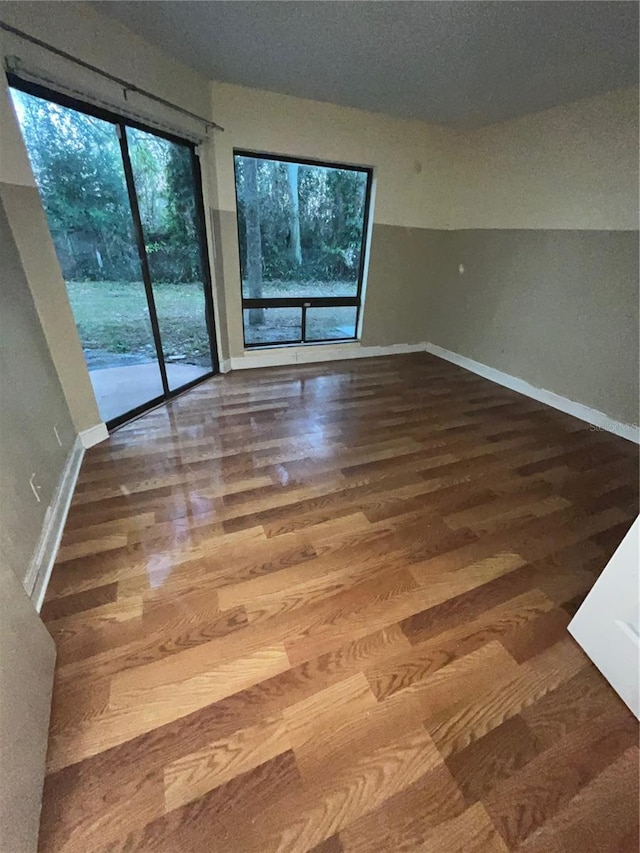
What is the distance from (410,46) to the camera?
221 centimetres

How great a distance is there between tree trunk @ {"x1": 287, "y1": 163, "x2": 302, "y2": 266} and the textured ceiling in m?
0.62

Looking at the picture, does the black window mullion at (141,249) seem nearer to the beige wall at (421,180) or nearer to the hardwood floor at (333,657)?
the beige wall at (421,180)

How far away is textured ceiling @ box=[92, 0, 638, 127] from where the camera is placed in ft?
6.16

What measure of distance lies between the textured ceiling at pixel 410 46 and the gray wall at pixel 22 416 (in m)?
1.73

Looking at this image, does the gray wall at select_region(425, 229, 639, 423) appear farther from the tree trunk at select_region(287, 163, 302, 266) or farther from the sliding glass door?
the sliding glass door

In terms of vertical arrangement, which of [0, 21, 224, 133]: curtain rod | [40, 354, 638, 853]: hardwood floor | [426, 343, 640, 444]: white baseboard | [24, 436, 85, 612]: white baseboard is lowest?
[40, 354, 638, 853]: hardwood floor

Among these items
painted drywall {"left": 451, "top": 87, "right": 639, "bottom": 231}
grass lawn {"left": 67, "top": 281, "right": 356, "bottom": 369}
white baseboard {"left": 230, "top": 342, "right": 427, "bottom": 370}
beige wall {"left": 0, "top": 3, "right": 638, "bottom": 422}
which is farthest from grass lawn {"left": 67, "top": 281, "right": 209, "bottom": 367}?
painted drywall {"left": 451, "top": 87, "right": 639, "bottom": 231}

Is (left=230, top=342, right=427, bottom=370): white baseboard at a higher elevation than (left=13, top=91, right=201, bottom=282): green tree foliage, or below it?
below

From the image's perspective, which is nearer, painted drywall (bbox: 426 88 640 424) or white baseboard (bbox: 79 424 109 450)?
white baseboard (bbox: 79 424 109 450)

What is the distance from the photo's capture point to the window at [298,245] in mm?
3516

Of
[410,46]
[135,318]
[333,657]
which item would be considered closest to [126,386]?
[135,318]

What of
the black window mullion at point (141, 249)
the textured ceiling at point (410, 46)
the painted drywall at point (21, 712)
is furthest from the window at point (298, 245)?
the painted drywall at point (21, 712)

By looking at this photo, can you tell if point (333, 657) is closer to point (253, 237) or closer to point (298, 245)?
point (253, 237)

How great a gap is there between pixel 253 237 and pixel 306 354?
1.38 metres
